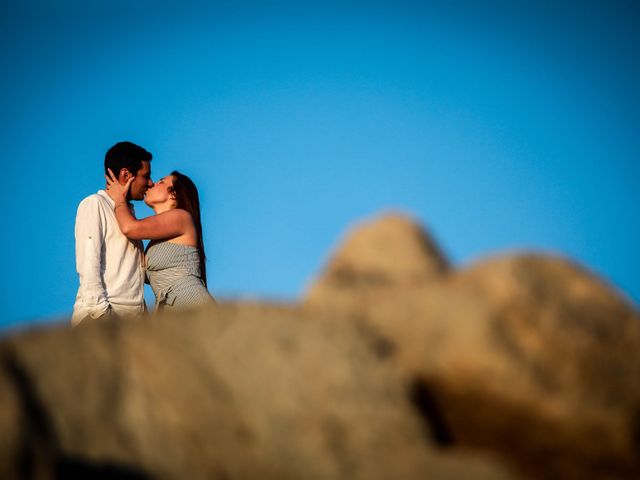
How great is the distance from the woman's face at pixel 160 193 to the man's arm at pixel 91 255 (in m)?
0.97

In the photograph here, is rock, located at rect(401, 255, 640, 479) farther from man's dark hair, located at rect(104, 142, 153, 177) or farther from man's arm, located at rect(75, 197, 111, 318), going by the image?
man's dark hair, located at rect(104, 142, 153, 177)

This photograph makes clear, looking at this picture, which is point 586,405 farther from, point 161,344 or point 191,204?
point 191,204

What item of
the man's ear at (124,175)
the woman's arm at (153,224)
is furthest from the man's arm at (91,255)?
the man's ear at (124,175)

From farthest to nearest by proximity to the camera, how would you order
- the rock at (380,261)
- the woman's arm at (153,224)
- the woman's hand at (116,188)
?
1. the woman's hand at (116,188)
2. the woman's arm at (153,224)
3. the rock at (380,261)

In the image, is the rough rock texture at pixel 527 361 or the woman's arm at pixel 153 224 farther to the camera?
the woman's arm at pixel 153 224

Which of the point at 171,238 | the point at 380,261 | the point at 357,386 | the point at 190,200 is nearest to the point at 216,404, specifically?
the point at 357,386

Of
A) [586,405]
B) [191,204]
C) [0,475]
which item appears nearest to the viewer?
[0,475]

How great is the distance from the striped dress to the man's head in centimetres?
88

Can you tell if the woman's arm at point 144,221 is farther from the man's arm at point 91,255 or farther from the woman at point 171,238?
the man's arm at point 91,255

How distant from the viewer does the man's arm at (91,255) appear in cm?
885

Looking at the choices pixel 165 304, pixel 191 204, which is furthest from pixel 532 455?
pixel 191 204

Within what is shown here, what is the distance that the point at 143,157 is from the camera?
10289 mm

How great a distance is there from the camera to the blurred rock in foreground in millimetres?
4609

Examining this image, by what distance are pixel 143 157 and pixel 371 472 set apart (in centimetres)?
686
